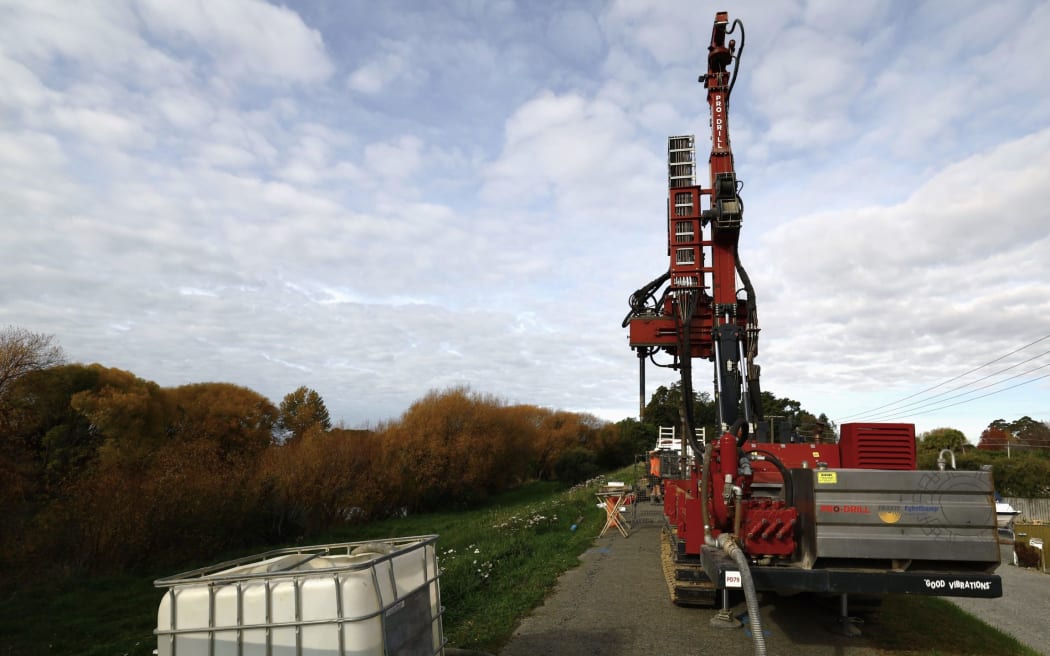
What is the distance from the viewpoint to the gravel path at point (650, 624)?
6.99 meters

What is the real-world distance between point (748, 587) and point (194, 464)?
88.7ft

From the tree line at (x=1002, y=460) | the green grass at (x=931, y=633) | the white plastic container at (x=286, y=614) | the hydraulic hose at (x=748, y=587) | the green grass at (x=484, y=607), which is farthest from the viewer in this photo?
the tree line at (x=1002, y=460)

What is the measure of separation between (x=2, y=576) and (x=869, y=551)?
24.0 m

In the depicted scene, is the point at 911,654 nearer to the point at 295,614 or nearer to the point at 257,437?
the point at 295,614

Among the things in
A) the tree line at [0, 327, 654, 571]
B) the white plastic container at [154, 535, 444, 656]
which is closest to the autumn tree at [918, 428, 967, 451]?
the tree line at [0, 327, 654, 571]

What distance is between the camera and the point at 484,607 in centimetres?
894

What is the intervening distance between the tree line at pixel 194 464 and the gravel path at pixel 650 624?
19383 millimetres

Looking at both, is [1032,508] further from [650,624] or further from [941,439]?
[650,624]

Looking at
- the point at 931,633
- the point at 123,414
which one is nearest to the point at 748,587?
the point at 931,633

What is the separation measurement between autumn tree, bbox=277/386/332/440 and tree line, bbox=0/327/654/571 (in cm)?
15

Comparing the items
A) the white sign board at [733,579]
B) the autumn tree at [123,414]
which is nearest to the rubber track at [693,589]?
the white sign board at [733,579]

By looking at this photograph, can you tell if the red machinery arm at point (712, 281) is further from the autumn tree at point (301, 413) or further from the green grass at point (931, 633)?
the autumn tree at point (301, 413)

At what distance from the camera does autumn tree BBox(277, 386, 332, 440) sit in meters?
49.3

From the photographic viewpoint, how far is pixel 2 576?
19.0m
